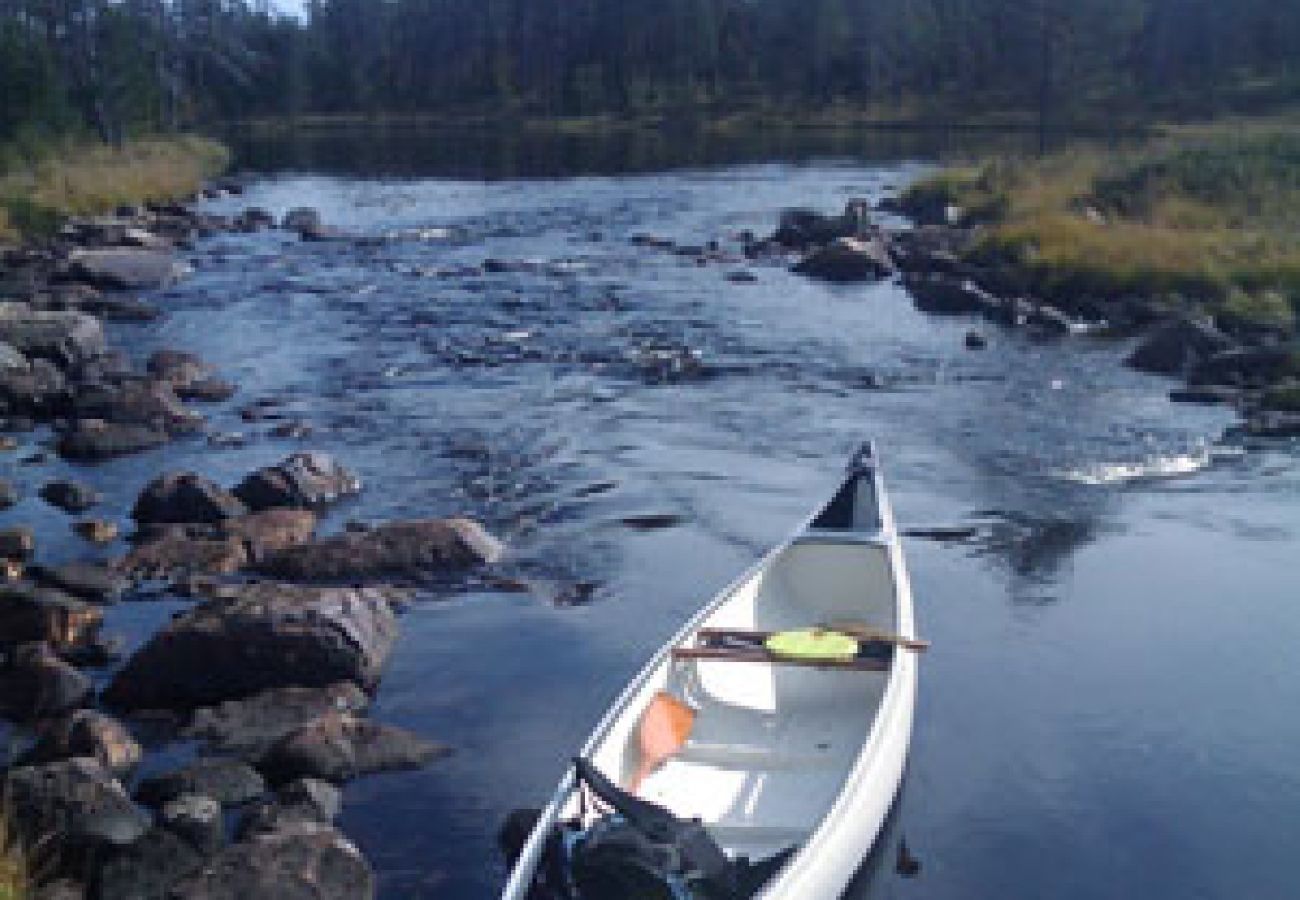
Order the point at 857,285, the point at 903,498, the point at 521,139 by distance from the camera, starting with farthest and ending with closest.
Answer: the point at 521,139, the point at 857,285, the point at 903,498

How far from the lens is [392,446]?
20.1 m

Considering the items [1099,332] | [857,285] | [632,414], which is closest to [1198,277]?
[1099,332]

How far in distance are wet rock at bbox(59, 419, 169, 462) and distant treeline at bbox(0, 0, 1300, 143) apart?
31.6 meters

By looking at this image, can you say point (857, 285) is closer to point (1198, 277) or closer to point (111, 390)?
point (1198, 277)

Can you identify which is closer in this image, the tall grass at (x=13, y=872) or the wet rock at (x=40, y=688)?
the tall grass at (x=13, y=872)

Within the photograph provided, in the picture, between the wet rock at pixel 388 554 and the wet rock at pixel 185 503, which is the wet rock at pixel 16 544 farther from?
→ the wet rock at pixel 388 554

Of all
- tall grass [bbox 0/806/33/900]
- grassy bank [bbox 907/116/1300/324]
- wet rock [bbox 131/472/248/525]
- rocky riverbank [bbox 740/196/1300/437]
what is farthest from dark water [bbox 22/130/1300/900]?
grassy bank [bbox 907/116/1300/324]

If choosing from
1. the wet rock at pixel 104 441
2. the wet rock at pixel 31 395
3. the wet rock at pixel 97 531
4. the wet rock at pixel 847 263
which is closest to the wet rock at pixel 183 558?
the wet rock at pixel 97 531

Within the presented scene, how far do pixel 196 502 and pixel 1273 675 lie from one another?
1097cm

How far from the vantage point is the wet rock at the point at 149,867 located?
346 inches

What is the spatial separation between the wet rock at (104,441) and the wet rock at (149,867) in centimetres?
1114

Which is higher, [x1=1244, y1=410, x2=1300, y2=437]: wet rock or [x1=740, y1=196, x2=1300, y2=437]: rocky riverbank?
[x1=740, y1=196, x2=1300, y2=437]: rocky riverbank

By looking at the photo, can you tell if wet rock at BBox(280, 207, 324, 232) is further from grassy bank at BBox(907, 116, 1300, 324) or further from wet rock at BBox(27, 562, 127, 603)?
wet rock at BBox(27, 562, 127, 603)

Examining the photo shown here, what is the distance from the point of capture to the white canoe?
8.43 meters
